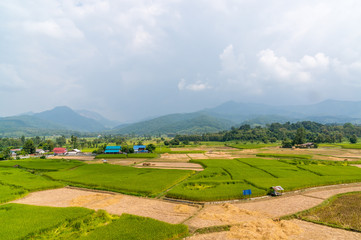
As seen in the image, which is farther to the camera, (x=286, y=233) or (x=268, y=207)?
(x=268, y=207)

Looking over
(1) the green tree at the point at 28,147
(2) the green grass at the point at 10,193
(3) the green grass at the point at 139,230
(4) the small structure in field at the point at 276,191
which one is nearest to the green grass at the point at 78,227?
(3) the green grass at the point at 139,230

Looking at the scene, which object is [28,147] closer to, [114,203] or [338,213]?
[114,203]

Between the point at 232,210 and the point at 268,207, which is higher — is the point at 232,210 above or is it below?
above

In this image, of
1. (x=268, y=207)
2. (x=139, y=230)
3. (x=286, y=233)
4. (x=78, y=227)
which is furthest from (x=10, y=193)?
(x=286, y=233)

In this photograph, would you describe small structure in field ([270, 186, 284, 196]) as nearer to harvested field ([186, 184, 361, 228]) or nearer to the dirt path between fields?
harvested field ([186, 184, 361, 228])

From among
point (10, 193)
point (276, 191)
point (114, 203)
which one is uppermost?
point (276, 191)

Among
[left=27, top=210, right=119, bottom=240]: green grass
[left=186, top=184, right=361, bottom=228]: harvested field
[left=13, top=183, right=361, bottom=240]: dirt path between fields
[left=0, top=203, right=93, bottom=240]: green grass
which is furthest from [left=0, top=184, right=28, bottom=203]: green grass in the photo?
[left=186, top=184, right=361, bottom=228]: harvested field

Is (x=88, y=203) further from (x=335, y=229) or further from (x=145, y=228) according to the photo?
(x=335, y=229)
